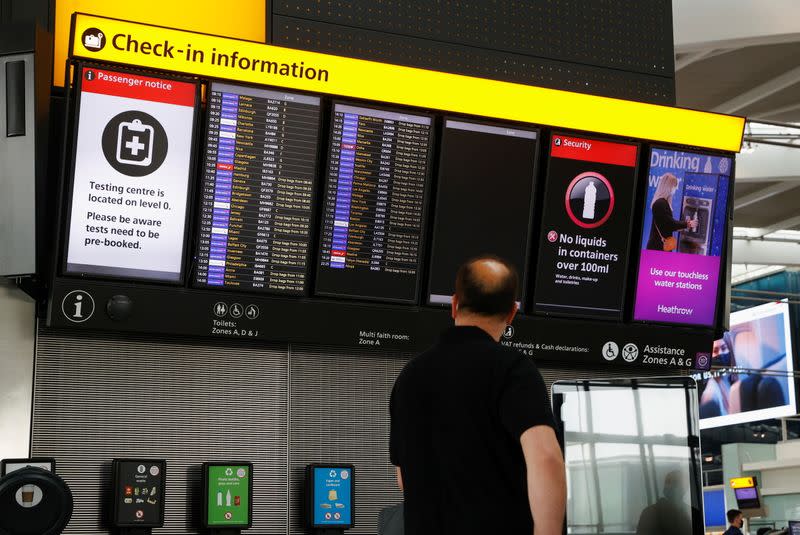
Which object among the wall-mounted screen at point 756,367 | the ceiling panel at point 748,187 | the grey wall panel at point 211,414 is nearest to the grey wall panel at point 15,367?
the grey wall panel at point 211,414

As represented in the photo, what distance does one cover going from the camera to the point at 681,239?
523 cm

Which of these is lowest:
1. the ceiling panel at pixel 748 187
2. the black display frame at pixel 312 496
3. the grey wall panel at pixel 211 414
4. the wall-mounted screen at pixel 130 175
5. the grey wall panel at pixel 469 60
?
the black display frame at pixel 312 496

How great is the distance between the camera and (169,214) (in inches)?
171

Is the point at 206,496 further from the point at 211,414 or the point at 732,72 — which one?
the point at 732,72

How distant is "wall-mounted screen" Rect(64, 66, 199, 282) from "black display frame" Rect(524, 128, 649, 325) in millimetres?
1638

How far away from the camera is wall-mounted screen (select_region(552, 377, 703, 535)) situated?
9.35 feet

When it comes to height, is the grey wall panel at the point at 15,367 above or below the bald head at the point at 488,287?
below

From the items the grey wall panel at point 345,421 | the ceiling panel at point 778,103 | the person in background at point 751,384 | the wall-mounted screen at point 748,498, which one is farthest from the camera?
the person in background at point 751,384

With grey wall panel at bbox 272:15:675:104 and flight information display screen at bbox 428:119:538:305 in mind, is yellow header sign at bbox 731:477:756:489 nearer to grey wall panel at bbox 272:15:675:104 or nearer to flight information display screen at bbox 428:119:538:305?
grey wall panel at bbox 272:15:675:104

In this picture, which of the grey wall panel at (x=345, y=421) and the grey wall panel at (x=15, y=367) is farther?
the grey wall panel at (x=345, y=421)

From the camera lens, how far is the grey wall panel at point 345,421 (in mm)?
4730

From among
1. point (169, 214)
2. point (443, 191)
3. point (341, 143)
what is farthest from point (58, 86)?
point (443, 191)

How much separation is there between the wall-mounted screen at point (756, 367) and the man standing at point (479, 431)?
20.6m

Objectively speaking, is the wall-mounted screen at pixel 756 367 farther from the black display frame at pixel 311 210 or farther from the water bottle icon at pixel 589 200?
the black display frame at pixel 311 210
